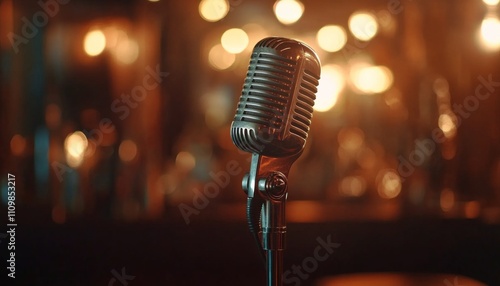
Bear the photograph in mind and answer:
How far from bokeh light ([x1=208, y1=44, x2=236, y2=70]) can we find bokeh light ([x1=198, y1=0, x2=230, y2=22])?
0.17 meters

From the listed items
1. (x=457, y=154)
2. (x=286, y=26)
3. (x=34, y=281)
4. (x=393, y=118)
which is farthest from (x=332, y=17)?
(x=34, y=281)

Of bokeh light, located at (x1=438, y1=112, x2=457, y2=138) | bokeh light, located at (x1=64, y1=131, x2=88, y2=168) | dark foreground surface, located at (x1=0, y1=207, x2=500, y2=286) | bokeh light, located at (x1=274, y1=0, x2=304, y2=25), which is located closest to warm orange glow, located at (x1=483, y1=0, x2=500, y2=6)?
bokeh light, located at (x1=438, y1=112, x2=457, y2=138)

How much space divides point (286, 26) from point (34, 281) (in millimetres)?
2101

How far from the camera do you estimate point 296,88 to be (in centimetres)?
96

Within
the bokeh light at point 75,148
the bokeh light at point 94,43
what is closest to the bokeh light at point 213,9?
the bokeh light at point 94,43

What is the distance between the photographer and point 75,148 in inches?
143

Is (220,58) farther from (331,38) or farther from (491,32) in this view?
(491,32)

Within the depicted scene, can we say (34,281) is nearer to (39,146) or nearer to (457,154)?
(39,146)

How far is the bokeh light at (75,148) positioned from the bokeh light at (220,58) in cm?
94

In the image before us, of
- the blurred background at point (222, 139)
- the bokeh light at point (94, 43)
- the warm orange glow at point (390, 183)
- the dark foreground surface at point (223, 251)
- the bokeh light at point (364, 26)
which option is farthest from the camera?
the bokeh light at point (364, 26)

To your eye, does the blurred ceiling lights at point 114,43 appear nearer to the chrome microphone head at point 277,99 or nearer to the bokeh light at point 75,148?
the bokeh light at point 75,148

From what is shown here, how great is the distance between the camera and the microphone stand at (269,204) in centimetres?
94

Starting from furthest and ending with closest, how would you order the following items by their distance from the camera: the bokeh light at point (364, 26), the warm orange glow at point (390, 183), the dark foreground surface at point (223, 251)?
1. the bokeh light at point (364, 26)
2. the warm orange glow at point (390, 183)
3. the dark foreground surface at point (223, 251)

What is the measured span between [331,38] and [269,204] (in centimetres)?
339
